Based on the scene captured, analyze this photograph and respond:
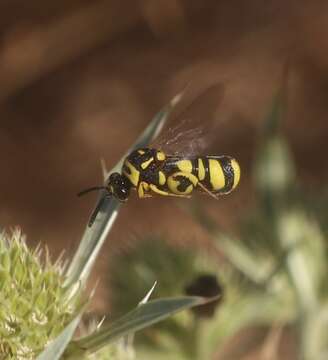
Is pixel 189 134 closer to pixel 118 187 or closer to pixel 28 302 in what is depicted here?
pixel 118 187

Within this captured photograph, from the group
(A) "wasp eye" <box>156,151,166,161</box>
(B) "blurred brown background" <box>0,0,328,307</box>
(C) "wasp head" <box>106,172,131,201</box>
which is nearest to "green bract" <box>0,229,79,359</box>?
(C) "wasp head" <box>106,172,131,201</box>

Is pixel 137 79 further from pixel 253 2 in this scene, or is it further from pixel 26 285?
pixel 26 285

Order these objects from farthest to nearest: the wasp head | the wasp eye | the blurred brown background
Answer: the blurred brown background, the wasp eye, the wasp head

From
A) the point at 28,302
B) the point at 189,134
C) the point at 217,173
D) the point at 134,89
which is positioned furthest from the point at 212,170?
the point at 134,89

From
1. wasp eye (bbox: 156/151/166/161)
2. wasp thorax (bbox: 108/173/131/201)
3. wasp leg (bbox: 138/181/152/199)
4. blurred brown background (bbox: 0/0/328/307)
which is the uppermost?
wasp thorax (bbox: 108/173/131/201)

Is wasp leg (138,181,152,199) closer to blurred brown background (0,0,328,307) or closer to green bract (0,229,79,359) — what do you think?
green bract (0,229,79,359)

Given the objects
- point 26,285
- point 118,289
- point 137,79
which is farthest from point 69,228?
point 26,285
